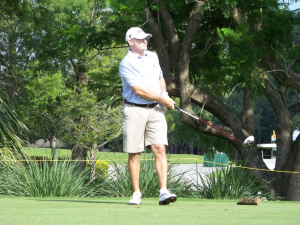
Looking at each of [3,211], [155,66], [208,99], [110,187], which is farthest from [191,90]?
[3,211]

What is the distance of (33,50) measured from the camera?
18875 millimetres

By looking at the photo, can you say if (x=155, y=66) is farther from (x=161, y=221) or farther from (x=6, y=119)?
(x=6, y=119)

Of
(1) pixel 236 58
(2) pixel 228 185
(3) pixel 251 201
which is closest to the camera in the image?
(3) pixel 251 201

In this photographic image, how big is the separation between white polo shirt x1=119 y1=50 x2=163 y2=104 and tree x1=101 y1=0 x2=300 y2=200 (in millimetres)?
4964

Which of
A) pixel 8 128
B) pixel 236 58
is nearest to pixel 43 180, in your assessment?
pixel 8 128

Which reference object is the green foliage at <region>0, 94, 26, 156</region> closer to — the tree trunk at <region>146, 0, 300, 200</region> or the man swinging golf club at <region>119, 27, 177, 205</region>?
the tree trunk at <region>146, 0, 300, 200</region>

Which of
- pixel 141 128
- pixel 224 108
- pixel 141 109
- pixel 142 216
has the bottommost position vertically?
pixel 142 216

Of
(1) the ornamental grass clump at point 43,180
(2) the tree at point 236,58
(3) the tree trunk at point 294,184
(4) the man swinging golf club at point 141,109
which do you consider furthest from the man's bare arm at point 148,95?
(3) the tree trunk at point 294,184

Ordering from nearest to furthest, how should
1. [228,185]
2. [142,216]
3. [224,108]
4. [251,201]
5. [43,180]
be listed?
[142,216]
[251,201]
[43,180]
[228,185]
[224,108]

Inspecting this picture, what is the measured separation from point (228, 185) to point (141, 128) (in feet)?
15.9

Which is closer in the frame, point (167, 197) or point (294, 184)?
point (167, 197)

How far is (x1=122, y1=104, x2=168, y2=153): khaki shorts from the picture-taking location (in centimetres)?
604

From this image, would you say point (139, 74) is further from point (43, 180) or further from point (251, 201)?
point (43, 180)

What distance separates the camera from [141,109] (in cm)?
606
